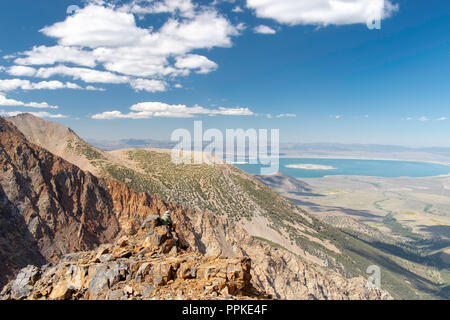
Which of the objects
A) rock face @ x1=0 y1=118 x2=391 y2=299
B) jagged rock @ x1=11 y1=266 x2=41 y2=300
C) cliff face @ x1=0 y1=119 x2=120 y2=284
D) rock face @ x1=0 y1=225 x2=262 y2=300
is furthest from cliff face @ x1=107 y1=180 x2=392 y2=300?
rock face @ x1=0 y1=225 x2=262 y2=300

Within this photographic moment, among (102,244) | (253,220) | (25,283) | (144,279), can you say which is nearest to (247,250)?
(253,220)

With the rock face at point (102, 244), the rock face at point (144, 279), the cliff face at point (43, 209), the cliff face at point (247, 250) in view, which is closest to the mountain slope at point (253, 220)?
the cliff face at point (247, 250)

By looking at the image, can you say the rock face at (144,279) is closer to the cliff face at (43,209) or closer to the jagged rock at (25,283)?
the jagged rock at (25,283)

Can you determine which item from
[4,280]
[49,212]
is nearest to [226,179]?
[49,212]

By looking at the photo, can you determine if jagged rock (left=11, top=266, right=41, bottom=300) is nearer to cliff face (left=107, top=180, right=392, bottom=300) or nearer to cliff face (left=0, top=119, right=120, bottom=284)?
cliff face (left=0, top=119, right=120, bottom=284)
